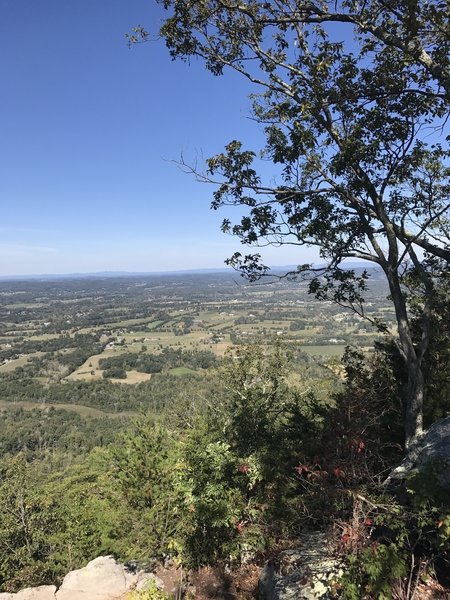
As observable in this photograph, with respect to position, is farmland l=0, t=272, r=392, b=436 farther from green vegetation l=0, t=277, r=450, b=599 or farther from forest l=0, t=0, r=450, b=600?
forest l=0, t=0, r=450, b=600

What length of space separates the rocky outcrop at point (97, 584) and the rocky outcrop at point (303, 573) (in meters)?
3.79

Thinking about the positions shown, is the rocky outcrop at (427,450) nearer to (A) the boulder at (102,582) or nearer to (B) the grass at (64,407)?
(A) the boulder at (102,582)

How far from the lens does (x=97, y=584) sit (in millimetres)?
7926

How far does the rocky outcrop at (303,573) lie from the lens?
4.34 metres

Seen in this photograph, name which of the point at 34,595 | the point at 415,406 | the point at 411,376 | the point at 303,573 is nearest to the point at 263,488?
the point at 303,573

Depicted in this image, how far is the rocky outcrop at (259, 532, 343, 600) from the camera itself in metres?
4.34

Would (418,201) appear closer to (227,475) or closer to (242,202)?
(242,202)

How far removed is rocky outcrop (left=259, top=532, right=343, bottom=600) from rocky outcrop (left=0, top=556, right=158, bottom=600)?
3.79m

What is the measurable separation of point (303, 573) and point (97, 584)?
18.2ft

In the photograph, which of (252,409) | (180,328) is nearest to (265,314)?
(180,328)

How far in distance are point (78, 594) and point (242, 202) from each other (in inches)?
332

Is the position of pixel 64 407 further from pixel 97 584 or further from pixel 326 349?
pixel 97 584

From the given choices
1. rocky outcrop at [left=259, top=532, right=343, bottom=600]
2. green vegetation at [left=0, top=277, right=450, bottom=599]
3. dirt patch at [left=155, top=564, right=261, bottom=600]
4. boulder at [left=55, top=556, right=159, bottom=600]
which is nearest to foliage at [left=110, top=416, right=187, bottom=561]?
green vegetation at [left=0, top=277, right=450, bottom=599]

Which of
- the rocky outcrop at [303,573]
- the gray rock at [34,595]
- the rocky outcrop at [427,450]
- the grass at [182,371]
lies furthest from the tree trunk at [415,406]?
the grass at [182,371]
